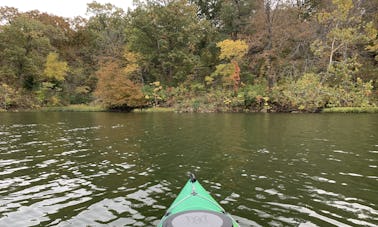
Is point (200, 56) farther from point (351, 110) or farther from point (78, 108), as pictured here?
point (351, 110)

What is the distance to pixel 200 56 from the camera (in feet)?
159

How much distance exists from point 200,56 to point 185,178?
40.7 meters

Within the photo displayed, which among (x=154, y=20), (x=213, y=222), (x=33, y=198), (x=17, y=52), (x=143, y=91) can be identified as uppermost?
(x=154, y=20)

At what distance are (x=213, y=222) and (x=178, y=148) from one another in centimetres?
904

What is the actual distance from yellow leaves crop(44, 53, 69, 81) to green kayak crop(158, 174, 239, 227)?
4970cm

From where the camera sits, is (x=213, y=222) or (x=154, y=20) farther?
(x=154, y=20)

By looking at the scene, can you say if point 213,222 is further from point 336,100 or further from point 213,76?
point 213,76

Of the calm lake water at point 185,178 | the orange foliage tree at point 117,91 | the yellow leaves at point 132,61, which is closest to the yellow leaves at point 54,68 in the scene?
the yellow leaves at point 132,61

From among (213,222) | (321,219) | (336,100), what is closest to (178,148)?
(321,219)

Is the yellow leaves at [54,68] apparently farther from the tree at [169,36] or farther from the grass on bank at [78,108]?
the tree at [169,36]

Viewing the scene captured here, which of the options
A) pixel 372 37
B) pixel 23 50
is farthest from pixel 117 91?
pixel 372 37

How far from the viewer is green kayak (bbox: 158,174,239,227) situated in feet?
15.7

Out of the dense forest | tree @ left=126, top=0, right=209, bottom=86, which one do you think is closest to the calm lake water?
the dense forest

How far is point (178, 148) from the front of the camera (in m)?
13.8
